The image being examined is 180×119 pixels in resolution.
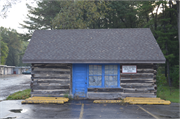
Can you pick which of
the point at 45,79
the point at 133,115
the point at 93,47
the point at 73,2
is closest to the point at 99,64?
the point at 93,47

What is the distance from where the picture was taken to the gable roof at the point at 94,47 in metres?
12.8

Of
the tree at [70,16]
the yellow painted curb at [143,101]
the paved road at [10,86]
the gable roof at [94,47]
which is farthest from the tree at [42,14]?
the yellow painted curb at [143,101]

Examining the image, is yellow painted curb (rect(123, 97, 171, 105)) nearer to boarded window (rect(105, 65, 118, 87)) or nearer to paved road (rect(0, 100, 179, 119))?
boarded window (rect(105, 65, 118, 87))

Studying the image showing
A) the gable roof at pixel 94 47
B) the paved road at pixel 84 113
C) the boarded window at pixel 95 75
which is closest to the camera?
the paved road at pixel 84 113

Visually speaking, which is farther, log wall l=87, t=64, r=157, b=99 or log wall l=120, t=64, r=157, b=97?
log wall l=120, t=64, r=157, b=97

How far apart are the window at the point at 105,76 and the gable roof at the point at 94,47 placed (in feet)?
3.09

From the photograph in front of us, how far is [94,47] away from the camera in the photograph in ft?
46.6

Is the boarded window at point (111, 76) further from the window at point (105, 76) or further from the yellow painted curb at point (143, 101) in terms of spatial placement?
the yellow painted curb at point (143, 101)

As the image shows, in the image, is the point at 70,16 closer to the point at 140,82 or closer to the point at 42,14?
the point at 42,14

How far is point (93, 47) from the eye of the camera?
14.2m

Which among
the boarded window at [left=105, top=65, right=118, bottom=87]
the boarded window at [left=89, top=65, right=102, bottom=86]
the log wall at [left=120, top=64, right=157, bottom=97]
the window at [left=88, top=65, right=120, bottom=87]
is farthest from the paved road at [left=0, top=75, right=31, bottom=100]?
the log wall at [left=120, top=64, right=157, bottom=97]

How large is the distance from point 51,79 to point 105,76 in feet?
12.9

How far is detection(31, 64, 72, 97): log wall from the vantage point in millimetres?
13320

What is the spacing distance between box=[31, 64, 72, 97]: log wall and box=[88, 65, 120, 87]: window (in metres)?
1.68
